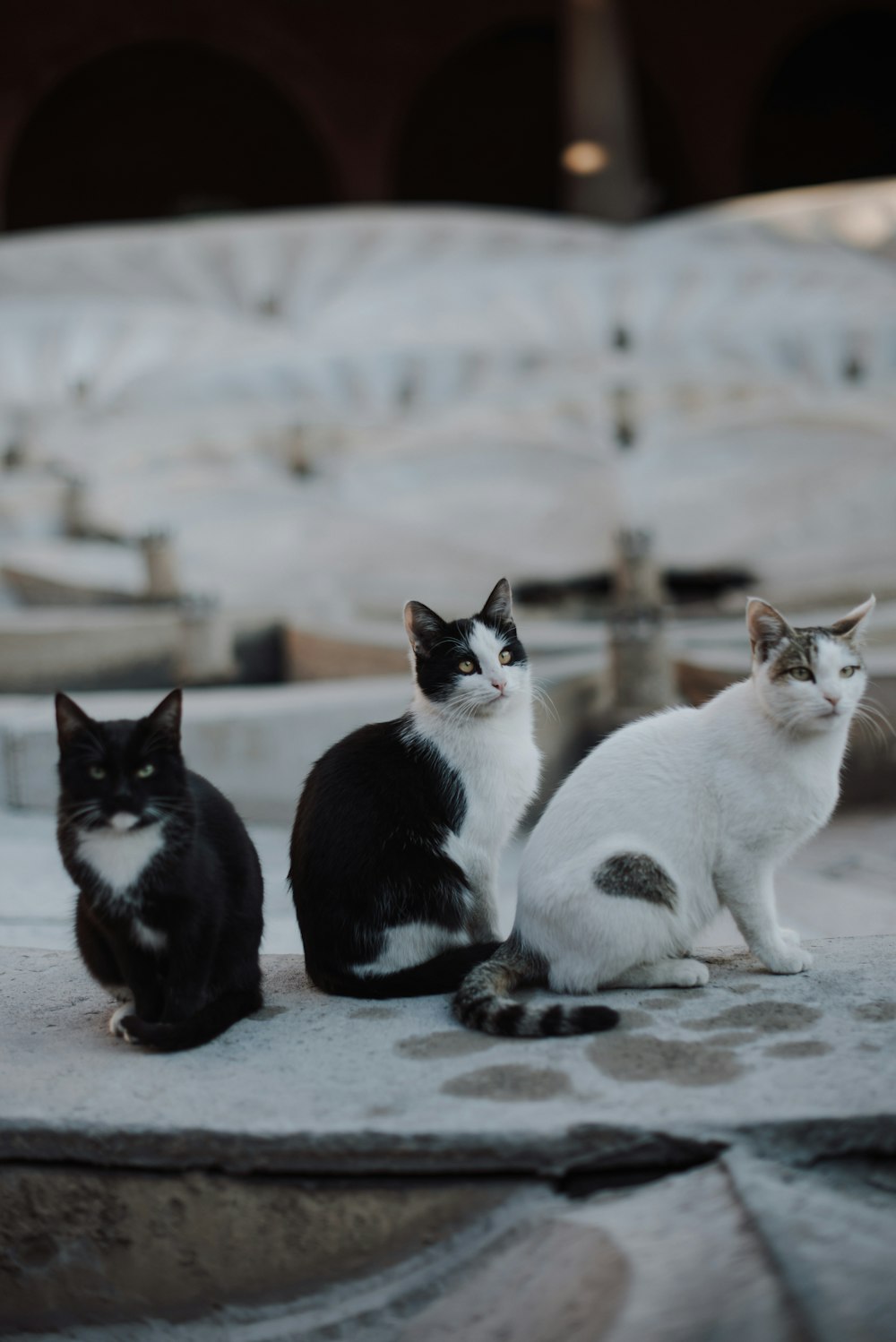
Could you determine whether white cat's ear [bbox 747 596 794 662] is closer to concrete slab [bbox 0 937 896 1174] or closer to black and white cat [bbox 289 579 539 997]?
black and white cat [bbox 289 579 539 997]

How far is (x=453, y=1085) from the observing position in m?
2.07

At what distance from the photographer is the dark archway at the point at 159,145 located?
22.9 metres

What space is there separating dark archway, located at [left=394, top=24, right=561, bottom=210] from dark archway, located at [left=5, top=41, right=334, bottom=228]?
6.62ft

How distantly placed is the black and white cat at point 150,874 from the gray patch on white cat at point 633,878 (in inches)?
25.7

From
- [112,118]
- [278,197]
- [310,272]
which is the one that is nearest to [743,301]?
[310,272]

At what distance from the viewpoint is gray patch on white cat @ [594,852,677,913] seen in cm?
230

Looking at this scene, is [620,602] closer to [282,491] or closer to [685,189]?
[282,491]

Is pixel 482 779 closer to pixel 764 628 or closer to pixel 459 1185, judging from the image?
pixel 764 628

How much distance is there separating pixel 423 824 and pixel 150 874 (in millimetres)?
521

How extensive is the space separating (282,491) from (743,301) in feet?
22.8

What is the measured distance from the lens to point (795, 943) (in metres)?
2.56

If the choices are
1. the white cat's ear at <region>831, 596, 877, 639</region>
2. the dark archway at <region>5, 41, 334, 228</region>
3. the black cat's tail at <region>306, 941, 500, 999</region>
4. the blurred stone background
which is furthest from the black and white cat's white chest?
the dark archway at <region>5, 41, 334, 228</region>

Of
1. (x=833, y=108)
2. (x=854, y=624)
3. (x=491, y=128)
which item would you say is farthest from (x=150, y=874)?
(x=833, y=108)

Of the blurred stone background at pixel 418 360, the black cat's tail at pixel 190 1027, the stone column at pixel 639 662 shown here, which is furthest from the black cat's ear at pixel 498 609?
the stone column at pixel 639 662
